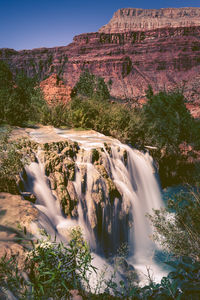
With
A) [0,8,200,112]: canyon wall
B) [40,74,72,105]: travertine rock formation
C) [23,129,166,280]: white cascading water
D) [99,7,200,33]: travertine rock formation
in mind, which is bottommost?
[23,129,166,280]: white cascading water

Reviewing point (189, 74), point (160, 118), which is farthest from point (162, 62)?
point (160, 118)

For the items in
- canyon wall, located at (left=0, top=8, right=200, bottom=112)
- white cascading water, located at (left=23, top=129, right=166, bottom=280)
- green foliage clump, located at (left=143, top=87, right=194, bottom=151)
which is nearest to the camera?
white cascading water, located at (left=23, top=129, right=166, bottom=280)

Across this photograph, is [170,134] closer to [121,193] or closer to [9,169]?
[121,193]

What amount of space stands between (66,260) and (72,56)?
108071 millimetres

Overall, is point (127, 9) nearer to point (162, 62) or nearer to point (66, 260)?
point (162, 62)

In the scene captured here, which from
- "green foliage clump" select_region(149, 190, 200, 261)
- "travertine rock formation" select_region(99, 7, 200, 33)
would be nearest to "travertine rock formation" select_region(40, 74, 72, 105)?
"green foliage clump" select_region(149, 190, 200, 261)

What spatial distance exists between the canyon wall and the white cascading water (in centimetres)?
6900

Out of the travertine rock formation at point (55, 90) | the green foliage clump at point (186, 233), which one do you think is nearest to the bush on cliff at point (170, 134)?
the travertine rock formation at point (55, 90)

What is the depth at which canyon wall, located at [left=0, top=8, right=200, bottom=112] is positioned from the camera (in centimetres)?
8394

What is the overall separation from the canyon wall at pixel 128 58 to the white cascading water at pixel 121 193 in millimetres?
69001

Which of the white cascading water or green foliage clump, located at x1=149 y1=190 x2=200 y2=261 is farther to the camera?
the white cascading water

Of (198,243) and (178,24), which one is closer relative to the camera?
(198,243)

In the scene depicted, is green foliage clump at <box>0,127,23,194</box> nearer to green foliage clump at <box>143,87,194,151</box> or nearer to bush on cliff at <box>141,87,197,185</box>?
bush on cliff at <box>141,87,197,185</box>

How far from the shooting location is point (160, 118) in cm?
1412
